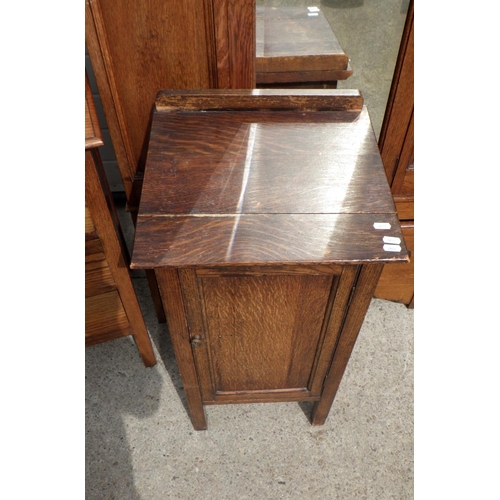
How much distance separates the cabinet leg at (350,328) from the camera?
854 mm

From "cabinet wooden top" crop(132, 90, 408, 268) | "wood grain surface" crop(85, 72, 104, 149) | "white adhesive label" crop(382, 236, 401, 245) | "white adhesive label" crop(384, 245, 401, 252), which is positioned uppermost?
"wood grain surface" crop(85, 72, 104, 149)

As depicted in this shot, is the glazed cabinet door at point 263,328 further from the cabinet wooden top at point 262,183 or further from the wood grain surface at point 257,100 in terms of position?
the wood grain surface at point 257,100

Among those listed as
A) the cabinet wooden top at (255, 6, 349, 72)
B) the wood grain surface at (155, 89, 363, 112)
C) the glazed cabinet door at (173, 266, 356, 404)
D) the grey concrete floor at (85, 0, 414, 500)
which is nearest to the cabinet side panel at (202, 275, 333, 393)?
the glazed cabinet door at (173, 266, 356, 404)

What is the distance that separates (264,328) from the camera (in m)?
1.02

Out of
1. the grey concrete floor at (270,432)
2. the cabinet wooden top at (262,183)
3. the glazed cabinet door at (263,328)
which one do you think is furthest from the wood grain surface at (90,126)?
the grey concrete floor at (270,432)

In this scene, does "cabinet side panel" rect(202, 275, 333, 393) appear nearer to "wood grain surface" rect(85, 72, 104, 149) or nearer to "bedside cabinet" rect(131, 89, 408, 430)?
"bedside cabinet" rect(131, 89, 408, 430)

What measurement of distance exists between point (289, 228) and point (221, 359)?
0.46 metres

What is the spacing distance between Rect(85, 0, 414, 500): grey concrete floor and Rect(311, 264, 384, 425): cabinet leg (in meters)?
0.16

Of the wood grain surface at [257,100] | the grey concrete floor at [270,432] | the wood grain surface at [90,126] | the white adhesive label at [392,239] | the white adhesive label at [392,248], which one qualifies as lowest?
the grey concrete floor at [270,432]

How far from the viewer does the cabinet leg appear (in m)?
0.85

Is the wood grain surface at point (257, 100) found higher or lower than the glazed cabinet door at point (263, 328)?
higher

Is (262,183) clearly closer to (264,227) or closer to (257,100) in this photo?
(264,227)

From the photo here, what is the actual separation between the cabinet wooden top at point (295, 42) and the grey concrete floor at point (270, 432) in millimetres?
37
